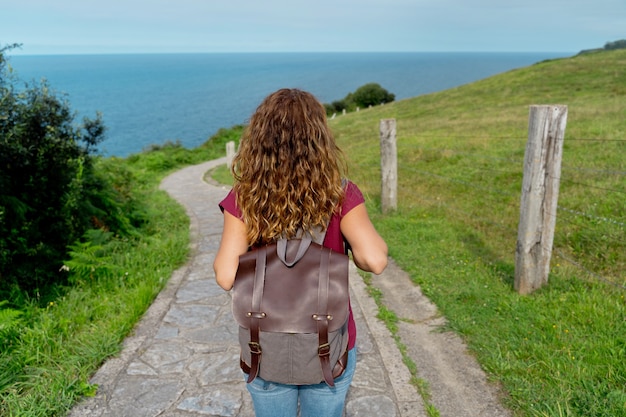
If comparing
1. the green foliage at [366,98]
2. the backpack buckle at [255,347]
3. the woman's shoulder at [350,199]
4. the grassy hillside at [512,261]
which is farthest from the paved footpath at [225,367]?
the green foliage at [366,98]

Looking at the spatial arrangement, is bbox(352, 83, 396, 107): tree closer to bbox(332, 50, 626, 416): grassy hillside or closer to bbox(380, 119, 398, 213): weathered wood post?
bbox(332, 50, 626, 416): grassy hillside

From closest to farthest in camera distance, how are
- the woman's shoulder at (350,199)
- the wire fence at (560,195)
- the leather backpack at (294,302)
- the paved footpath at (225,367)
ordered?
the leather backpack at (294,302), the woman's shoulder at (350,199), the paved footpath at (225,367), the wire fence at (560,195)

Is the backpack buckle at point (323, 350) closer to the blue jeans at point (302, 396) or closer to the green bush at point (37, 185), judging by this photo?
the blue jeans at point (302, 396)

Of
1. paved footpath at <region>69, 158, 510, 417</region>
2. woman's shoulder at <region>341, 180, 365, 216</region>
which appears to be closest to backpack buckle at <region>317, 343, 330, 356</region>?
woman's shoulder at <region>341, 180, 365, 216</region>

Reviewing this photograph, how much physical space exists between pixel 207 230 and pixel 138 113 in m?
100

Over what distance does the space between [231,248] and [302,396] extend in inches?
30.2

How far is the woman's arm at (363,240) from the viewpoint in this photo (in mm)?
2094

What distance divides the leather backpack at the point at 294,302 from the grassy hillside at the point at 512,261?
2.17m

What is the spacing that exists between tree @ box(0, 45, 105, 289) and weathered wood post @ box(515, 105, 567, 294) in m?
5.30

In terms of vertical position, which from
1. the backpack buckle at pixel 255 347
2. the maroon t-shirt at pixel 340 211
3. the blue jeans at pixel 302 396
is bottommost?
the blue jeans at pixel 302 396

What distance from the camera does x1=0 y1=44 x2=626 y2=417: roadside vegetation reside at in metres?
3.78

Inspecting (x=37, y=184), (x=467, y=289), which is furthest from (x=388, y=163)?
(x=37, y=184)

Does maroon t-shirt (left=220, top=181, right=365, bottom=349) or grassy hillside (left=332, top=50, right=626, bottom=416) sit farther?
grassy hillside (left=332, top=50, right=626, bottom=416)

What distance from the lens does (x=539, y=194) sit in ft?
17.3
